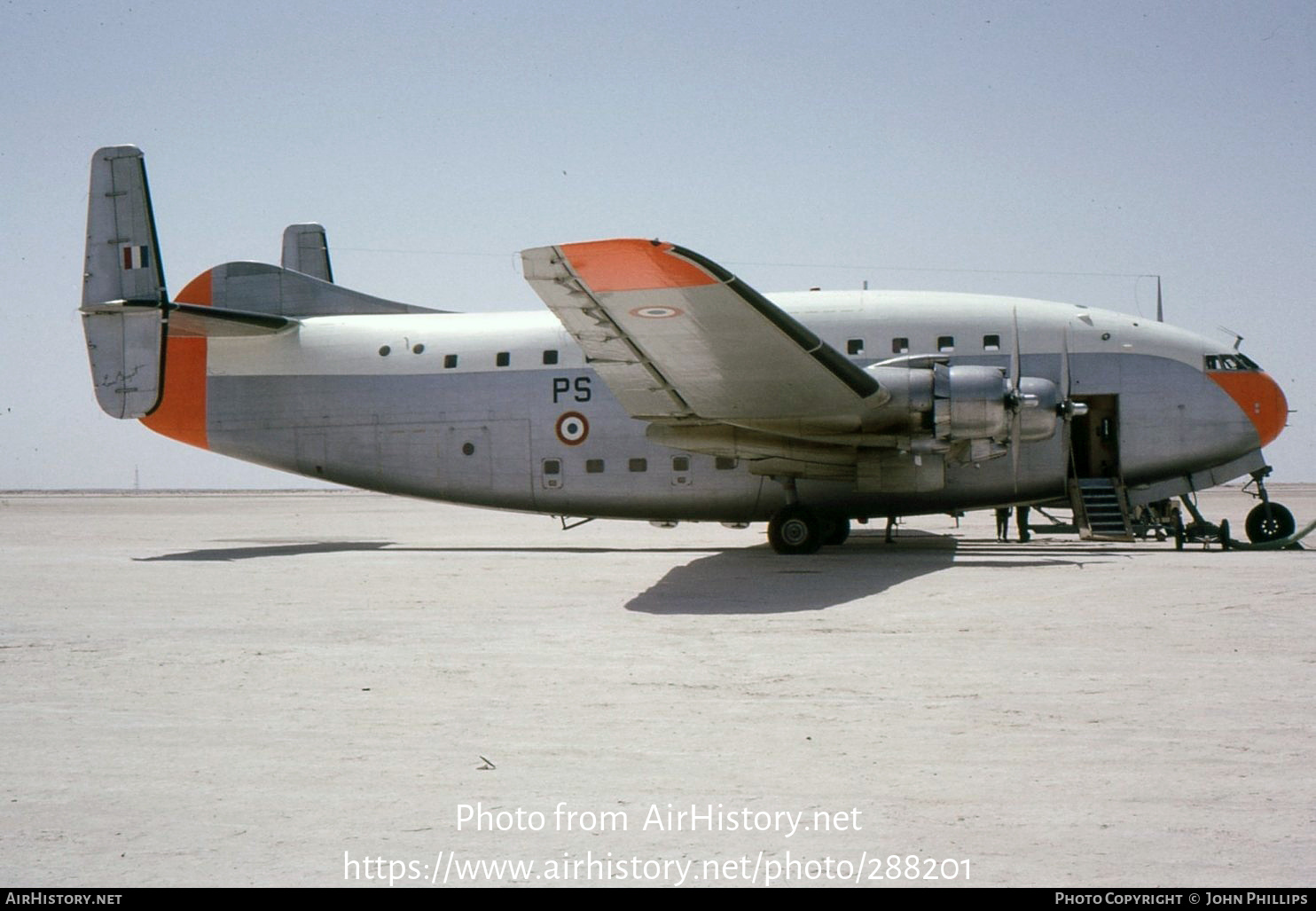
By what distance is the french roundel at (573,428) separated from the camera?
21.4 meters

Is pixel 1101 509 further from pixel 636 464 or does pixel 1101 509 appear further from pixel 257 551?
pixel 257 551

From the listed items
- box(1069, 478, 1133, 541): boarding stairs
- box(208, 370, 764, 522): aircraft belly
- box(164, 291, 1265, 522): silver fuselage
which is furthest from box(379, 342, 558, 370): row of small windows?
box(1069, 478, 1133, 541): boarding stairs

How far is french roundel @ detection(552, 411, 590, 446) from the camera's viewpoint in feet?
70.2

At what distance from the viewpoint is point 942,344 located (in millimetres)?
20297

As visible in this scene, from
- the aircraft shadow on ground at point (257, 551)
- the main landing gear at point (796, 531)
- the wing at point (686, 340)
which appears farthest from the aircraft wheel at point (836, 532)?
the aircraft shadow on ground at point (257, 551)

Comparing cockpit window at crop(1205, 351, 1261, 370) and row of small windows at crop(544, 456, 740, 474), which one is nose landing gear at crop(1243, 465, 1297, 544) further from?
row of small windows at crop(544, 456, 740, 474)

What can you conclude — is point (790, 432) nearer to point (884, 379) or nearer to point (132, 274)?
point (884, 379)

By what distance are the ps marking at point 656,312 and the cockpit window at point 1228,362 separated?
36.9ft

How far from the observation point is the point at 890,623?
10.9m

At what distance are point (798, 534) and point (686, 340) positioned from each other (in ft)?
18.1

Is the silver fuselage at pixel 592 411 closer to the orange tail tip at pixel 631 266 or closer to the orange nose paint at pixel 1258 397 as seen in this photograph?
the orange nose paint at pixel 1258 397

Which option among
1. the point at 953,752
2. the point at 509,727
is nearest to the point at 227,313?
the point at 509,727

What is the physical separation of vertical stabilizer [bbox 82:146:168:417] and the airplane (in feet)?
0.13
